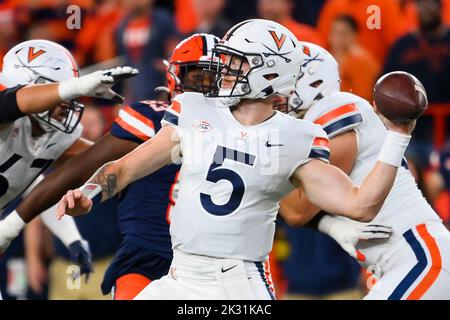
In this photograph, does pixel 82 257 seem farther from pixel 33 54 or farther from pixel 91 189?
pixel 91 189

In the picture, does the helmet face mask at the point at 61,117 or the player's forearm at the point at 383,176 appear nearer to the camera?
the player's forearm at the point at 383,176

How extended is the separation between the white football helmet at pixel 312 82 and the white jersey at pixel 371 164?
0.34ft

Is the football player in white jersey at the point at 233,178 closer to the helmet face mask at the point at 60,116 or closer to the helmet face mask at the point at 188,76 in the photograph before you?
the helmet face mask at the point at 188,76

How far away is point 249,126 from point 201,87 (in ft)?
2.15

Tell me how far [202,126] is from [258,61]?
34 cm

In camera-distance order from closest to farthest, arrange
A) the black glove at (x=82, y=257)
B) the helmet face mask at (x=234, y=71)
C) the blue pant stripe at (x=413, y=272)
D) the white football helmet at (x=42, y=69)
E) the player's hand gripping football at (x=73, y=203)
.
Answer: the player's hand gripping football at (x=73, y=203) → the helmet face mask at (x=234, y=71) → the blue pant stripe at (x=413, y=272) → the white football helmet at (x=42, y=69) → the black glove at (x=82, y=257)

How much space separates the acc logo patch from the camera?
4.03m

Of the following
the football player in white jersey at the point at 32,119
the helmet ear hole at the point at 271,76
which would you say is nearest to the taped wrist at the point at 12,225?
the football player in white jersey at the point at 32,119

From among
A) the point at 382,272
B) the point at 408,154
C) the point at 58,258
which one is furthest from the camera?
the point at 58,258

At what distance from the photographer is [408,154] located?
307 inches

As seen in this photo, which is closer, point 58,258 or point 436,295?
point 436,295

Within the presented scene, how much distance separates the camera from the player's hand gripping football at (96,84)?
177 inches
